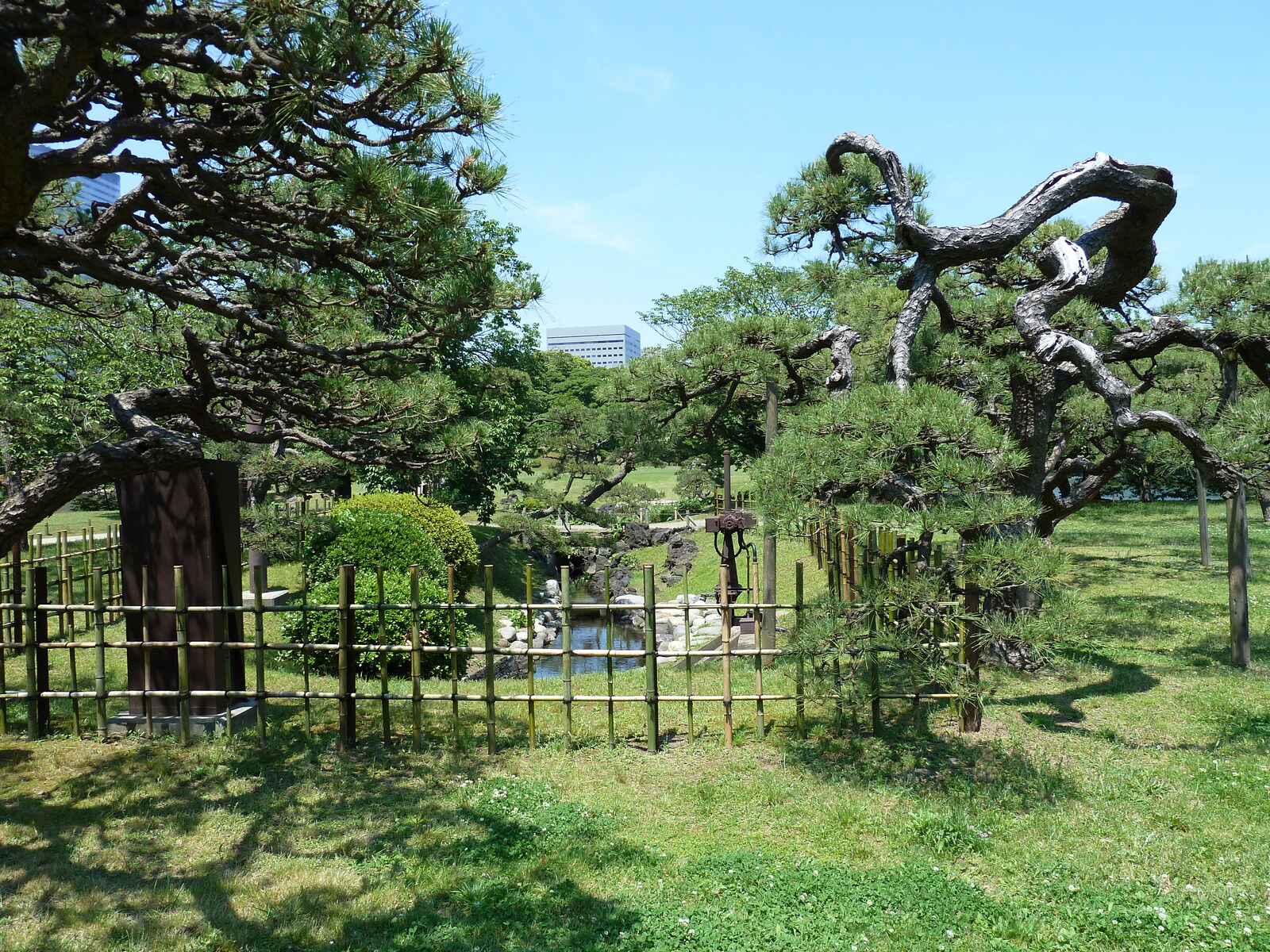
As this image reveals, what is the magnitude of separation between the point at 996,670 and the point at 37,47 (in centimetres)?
756

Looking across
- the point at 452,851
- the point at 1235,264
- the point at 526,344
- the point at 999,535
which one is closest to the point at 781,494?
the point at 999,535

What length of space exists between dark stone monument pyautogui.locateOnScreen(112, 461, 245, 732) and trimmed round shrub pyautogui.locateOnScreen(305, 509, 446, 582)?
2.87m

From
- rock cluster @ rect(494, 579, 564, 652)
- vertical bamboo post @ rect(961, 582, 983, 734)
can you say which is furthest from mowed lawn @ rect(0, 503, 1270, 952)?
rock cluster @ rect(494, 579, 564, 652)

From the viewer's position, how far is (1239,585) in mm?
6828

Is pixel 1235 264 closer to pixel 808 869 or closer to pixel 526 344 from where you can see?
pixel 808 869

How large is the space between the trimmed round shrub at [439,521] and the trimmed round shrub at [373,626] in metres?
2.31

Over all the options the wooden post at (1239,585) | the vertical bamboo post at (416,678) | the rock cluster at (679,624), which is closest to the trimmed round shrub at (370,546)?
the vertical bamboo post at (416,678)

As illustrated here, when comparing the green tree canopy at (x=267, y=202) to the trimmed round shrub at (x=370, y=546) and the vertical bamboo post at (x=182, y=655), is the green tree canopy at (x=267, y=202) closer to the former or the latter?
the vertical bamboo post at (x=182, y=655)

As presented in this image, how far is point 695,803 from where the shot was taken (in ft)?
15.9

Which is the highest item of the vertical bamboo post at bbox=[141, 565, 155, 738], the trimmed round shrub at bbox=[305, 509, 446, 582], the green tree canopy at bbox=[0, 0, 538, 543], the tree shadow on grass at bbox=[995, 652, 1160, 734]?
the green tree canopy at bbox=[0, 0, 538, 543]

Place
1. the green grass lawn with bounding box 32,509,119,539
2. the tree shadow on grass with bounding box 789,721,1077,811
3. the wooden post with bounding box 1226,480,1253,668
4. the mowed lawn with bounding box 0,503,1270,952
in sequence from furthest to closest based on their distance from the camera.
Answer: the green grass lawn with bounding box 32,509,119,539 → the wooden post with bounding box 1226,480,1253,668 → the tree shadow on grass with bounding box 789,721,1077,811 → the mowed lawn with bounding box 0,503,1270,952

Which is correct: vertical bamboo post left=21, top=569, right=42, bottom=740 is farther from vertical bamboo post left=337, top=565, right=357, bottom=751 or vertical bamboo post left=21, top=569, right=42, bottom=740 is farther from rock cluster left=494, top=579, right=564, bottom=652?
rock cluster left=494, top=579, right=564, bottom=652

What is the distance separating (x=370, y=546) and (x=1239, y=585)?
8.42m

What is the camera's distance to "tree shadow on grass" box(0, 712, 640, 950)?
11.8 feet
